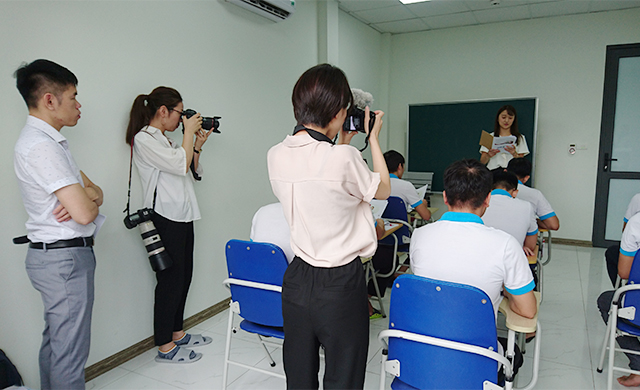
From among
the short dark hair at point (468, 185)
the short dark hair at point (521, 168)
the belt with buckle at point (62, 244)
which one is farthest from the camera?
the short dark hair at point (521, 168)

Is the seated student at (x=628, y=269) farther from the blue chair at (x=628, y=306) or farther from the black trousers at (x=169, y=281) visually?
the black trousers at (x=169, y=281)

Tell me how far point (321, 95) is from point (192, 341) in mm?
2157

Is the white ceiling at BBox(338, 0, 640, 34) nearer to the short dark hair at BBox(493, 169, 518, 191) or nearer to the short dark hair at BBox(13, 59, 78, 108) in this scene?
the short dark hair at BBox(493, 169, 518, 191)

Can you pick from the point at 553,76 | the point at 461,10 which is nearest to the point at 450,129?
the point at 553,76

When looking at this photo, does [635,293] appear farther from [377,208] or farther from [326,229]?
[326,229]

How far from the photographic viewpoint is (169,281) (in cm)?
253

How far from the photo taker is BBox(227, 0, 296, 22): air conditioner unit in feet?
10.6

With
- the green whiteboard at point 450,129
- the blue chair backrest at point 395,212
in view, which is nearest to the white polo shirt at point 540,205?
the blue chair backrest at point 395,212

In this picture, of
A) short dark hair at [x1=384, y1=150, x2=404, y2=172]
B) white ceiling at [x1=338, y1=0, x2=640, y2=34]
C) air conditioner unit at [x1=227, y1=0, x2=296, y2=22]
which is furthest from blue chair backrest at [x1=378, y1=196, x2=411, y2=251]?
white ceiling at [x1=338, y1=0, x2=640, y2=34]

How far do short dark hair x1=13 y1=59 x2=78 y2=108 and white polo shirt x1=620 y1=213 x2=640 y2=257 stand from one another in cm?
272

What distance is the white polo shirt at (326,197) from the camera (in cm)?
120

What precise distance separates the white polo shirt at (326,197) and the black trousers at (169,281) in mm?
1448

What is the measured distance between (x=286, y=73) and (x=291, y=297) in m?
3.08

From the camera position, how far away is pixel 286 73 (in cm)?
396
